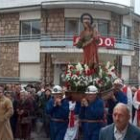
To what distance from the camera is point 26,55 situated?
29125 millimetres

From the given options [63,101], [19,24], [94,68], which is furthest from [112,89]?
[19,24]

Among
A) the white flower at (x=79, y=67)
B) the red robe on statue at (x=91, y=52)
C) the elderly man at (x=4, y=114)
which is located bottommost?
the elderly man at (x=4, y=114)

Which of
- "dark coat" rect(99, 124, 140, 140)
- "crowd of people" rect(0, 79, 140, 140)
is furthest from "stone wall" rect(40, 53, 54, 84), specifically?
"dark coat" rect(99, 124, 140, 140)

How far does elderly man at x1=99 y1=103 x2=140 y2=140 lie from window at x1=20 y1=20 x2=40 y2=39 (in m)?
23.9

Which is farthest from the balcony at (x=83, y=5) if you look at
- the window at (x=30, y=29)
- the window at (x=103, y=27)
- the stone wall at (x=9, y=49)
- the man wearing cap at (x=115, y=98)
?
the man wearing cap at (x=115, y=98)

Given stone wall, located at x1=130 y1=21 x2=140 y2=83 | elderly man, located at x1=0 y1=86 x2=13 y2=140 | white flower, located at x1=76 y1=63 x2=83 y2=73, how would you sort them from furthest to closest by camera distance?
stone wall, located at x1=130 y1=21 x2=140 y2=83
white flower, located at x1=76 y1=63 x2=83 y2=73
elderly man, located at x1=0 y1=86 x2=13 y2=140

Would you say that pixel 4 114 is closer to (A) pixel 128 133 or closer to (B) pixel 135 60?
(A) pixel 128 133

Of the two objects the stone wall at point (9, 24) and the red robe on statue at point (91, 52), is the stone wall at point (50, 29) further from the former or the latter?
the red robe on statue at point (91, 52)

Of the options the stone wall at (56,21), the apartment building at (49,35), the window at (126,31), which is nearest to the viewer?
the apartment building at (49,35)

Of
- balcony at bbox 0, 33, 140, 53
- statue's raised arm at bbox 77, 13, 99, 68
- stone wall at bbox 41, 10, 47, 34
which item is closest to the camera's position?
statue's raised arm at bbox 77, 13, 99, 68

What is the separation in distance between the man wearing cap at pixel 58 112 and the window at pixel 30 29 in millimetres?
17915

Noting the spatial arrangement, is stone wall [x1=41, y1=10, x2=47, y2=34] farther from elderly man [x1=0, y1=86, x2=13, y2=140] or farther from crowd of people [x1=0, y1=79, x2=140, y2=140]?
elderly man [x1=0, y1=86, x2=13, y2=140]

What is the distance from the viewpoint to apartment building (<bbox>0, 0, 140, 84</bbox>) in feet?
90.6

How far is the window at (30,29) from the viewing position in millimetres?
29000
